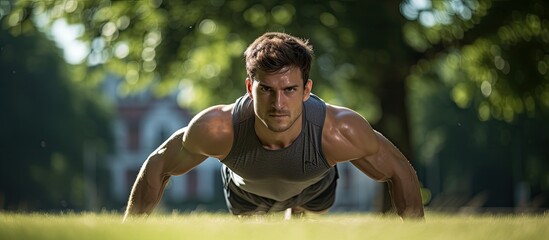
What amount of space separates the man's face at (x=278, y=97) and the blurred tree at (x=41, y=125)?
25993 mm

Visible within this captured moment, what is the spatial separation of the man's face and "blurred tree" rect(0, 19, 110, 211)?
85.3 feet

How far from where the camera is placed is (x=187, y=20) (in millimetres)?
12586

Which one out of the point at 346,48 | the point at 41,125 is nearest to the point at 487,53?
the point at 346,48

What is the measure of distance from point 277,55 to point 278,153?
2.34 ft

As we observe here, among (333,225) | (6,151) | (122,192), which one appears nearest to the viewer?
(333,225)

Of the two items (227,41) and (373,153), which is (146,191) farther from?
(227,41)

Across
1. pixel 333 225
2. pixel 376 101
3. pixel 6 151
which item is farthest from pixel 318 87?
pixel 6 151

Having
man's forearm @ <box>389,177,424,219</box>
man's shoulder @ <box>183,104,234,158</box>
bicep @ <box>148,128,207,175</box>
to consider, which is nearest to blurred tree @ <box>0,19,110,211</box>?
bicep @ <box>148,128,207,175</box>

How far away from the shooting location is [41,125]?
33688mm

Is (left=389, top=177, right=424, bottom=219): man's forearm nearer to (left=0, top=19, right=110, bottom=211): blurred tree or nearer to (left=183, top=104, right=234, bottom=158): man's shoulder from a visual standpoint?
(left=183, top=104, right=234, bottom=158): man's shoulder

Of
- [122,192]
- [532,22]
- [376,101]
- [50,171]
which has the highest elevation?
[532,22]

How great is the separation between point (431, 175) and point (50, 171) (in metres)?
17.0

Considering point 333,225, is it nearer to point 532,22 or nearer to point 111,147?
point 532,22

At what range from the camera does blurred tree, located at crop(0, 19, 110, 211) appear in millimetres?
32094
